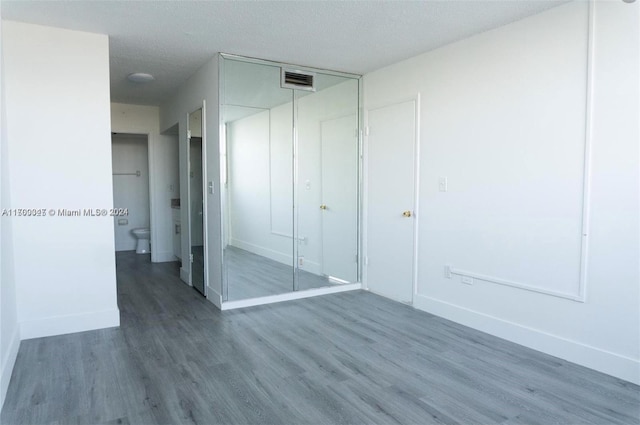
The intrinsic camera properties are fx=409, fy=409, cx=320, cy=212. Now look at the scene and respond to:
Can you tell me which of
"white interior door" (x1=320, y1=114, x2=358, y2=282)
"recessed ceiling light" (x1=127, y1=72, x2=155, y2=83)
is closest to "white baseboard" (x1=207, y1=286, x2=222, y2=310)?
"white interior door" (x1=320, y1=114, x2=358, y2=282)

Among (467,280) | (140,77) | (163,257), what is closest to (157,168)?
(163,257)

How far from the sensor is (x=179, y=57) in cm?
417

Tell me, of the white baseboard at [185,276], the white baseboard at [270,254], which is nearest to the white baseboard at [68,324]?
the white baseboard at [270,254]

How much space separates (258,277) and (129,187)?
15.9 ft

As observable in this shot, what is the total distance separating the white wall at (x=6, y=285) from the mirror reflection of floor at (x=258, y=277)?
5.86 feet

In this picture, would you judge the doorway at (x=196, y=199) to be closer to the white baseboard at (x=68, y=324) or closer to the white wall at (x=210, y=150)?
the white wall at (x=210, y=150)

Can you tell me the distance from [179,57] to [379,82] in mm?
2159

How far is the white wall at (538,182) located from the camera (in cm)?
267

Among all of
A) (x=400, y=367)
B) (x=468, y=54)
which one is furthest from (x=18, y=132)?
(x=468, y=54)

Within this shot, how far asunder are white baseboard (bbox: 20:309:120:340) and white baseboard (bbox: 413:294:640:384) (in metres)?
2.99

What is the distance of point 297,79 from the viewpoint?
4.52m

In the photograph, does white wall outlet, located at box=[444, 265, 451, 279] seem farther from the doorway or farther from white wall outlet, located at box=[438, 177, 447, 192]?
the doorway

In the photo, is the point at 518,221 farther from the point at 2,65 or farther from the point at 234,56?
the point at 2,65

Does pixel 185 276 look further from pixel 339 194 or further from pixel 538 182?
pixel 538 182
